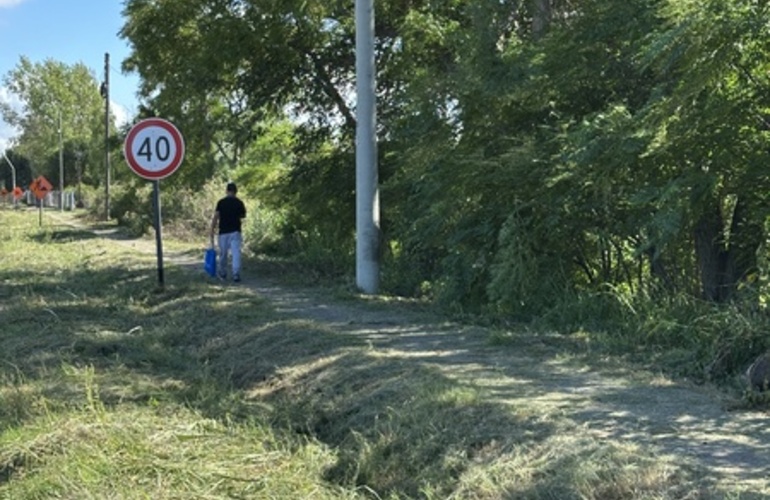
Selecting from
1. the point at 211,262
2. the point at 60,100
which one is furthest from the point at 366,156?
the point at 60,100

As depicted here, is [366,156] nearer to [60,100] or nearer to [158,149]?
[158,149]

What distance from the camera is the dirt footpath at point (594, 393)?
505 centimetres

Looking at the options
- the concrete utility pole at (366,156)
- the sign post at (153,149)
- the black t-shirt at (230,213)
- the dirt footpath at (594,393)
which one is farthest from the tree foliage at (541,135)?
the sign post at (153,149)

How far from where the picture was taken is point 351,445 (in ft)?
19.9

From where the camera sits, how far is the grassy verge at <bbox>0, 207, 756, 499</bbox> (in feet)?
16.0

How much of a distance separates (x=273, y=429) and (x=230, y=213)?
890 centimetres

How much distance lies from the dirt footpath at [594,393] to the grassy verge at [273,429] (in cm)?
20

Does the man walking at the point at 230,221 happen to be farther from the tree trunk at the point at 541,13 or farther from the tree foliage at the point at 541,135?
the tree trunk at the point at 541,13

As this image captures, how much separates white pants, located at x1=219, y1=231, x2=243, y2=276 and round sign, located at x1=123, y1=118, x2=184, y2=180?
7.88 ft

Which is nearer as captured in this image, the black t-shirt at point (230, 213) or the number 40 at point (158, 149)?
the number 40 at point (158, 149)

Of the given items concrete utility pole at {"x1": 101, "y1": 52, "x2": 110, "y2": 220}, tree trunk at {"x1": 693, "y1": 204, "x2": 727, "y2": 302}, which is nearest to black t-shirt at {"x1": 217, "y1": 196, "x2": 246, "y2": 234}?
tree trunk at {"x1": 693, "y1": 204, "x2": 727, "y2": 302}

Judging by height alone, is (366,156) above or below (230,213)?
above

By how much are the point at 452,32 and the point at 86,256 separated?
36.2 ft

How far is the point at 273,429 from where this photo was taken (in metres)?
6.45
